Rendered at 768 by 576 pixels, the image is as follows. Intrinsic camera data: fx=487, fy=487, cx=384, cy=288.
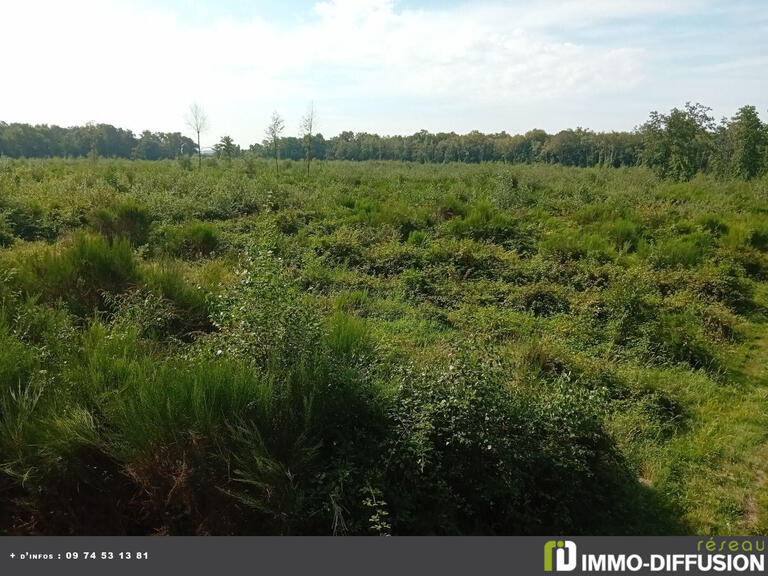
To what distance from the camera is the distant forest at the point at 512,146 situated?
23047 millimetres

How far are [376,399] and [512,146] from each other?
5982 cm

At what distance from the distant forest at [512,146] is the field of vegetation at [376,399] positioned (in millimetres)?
16929

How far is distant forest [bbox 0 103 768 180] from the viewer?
2305cm

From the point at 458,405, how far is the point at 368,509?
847 millimetres

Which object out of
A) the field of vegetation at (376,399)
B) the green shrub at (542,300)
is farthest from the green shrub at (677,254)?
the green shrub at (542,300)

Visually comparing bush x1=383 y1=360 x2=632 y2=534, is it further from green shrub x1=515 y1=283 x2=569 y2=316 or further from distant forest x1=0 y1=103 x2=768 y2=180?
distant forest x1=0 y1=103 x2=768 y2=180

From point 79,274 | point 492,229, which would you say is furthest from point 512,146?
point 79,274

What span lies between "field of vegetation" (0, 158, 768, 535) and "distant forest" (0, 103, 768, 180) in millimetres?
16929

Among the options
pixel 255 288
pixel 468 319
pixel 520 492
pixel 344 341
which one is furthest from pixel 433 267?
pixel 520 492

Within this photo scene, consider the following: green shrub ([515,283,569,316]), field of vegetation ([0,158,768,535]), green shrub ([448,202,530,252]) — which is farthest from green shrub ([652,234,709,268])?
green shrub ([515,283,569,316])

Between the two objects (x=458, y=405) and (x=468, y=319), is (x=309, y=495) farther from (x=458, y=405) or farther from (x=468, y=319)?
(x=468, y=319)

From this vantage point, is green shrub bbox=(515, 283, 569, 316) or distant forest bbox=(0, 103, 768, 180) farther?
distant forest bbox=(0, 103, 768, 180)

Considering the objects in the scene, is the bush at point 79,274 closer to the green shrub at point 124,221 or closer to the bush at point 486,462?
the green shrub at point 124,221

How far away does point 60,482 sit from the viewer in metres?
2.89
